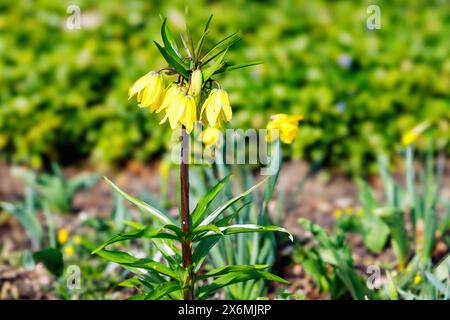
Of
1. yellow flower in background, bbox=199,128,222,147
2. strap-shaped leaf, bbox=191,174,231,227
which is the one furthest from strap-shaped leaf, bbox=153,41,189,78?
yellow flower in background, bbox=199,128,222,147

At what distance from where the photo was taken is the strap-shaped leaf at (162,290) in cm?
202

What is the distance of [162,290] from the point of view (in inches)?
79.9

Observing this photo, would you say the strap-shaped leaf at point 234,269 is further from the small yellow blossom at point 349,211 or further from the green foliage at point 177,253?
the small yellow blossom at point 349,211

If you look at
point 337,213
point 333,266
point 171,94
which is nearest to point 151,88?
point 171,94

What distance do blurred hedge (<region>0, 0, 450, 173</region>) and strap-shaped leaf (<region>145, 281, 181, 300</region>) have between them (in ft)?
5.74

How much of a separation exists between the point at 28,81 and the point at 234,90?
3.87 feet

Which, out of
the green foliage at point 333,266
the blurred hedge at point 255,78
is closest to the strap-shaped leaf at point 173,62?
the green foliage at point 333,266

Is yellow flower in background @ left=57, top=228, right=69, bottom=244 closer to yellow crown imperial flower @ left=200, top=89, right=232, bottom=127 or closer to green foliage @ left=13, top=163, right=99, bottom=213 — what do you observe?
green foliage @ left=13, top=163, right=99, bottom=213

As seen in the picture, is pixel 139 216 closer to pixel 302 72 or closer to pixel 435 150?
pixel 302 72

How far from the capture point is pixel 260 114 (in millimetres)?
3734

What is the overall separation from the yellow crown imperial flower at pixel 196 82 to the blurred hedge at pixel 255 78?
184 cm

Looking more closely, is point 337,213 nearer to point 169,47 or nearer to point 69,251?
point 69,251

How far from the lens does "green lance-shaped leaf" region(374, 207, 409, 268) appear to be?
8.30 ft
